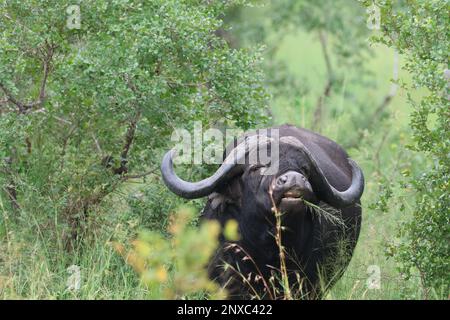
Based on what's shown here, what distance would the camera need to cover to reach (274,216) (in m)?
7.21

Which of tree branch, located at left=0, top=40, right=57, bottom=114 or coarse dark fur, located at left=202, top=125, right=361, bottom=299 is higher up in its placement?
tree branch, located at left=0, top=40, right=57, bottom=114

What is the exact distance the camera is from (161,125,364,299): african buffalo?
7.19 meters

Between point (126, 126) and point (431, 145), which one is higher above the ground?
point (126, 126)

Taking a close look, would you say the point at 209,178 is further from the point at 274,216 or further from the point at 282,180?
the point at 282,180

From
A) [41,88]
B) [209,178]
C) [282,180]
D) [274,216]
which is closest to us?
[282,180]
